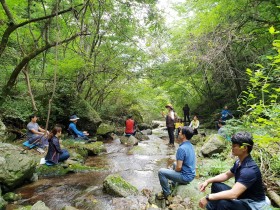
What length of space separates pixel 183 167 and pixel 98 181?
2950mm

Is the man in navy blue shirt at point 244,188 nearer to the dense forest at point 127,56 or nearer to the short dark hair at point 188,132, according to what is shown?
the dense forest at point 127,56

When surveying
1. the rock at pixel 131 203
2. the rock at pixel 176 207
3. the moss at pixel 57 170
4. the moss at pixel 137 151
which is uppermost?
the rock at pixel 176 207

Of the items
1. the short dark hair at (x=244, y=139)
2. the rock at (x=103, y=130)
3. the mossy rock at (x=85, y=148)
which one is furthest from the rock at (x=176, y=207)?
the rock at (x=103, y=130)

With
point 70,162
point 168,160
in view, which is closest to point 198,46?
point 168,160

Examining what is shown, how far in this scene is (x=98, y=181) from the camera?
6.56 metres

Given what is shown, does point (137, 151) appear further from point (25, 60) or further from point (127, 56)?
point (127, 56)

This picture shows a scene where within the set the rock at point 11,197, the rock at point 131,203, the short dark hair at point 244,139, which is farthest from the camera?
the rock at point 11,197

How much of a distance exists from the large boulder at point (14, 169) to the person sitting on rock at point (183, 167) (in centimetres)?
366

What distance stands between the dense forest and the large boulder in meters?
1.54

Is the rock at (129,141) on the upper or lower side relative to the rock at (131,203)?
lower

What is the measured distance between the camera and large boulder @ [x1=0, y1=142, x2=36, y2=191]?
5.55 m

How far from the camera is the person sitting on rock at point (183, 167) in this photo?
4609 mm

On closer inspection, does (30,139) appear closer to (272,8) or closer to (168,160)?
(168,160)

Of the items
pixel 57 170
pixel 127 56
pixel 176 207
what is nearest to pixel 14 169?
pixel 57 170
